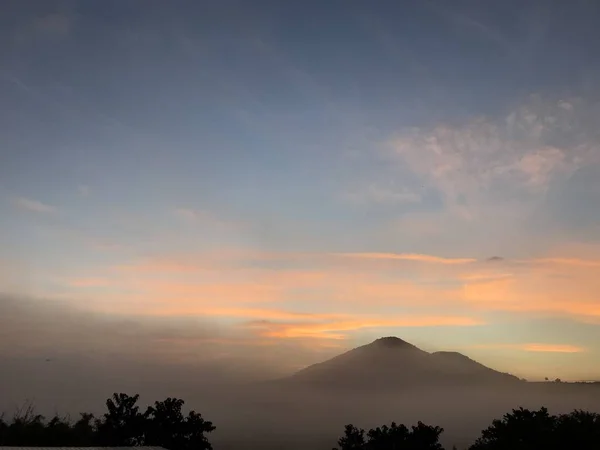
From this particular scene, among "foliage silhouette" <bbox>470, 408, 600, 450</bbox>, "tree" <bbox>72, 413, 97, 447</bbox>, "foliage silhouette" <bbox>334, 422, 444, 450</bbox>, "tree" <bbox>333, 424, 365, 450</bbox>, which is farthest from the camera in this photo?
"tree" <bbox>72, 413, 97, 447</bbox>

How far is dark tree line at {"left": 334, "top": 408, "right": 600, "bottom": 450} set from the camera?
46312mm

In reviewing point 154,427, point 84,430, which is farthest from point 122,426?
point 84,430

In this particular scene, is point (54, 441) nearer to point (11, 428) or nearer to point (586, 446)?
point (11, 428)

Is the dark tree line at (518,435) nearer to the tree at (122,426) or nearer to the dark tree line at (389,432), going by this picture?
the dark tree line at (389,432)

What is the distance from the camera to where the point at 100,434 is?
5659 centimetres

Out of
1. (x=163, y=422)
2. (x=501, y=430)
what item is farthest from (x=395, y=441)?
(x=163, y=422)

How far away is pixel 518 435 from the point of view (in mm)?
50469

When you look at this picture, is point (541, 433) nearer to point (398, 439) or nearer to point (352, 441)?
point (398, 439)

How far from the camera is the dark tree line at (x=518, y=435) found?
46.3m

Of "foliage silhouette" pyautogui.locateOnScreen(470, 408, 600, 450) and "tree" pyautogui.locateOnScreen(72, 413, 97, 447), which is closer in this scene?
"foliage silhouette" pyautogui.locateOnScreen(470, 408, 600, 450)

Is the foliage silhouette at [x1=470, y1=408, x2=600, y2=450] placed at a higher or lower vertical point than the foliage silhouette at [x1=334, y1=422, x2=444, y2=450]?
higher

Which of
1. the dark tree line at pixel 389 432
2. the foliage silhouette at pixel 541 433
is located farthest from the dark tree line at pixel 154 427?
the foliage silhouette at pixel 541 433

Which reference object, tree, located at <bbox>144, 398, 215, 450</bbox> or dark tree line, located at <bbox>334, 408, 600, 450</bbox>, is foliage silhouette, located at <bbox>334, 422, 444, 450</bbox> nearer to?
dark tree line, located at <bbox>334, 408, 600, 450</bbox>

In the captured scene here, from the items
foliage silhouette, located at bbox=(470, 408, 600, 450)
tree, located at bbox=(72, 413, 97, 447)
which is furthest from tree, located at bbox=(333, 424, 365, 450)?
tree, located at bbox=(72, 413, 97, 447)
